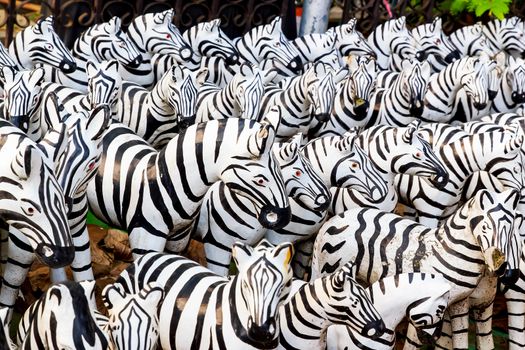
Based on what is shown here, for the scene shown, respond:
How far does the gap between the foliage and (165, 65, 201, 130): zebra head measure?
3.63 m

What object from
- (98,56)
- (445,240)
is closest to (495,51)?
(98,56)

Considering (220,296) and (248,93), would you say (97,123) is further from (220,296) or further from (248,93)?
(248,93)

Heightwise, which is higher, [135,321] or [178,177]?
[178,177]

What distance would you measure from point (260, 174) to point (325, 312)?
22.5 inches

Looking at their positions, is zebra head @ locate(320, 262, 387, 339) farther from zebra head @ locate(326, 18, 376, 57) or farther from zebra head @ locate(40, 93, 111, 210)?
zebra head @ locate(326, 18, 376, 57)

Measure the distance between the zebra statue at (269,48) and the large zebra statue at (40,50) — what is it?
1403 mm

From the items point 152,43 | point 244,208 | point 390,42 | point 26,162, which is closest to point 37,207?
point 26,162

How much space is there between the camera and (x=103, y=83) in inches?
187

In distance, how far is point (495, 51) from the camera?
7680 millimetres

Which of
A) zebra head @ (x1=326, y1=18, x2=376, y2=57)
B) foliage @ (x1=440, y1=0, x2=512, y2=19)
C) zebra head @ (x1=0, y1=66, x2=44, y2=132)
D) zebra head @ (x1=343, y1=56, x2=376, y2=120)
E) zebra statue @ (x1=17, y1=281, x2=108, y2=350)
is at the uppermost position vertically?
foliage @ (x1=440, y1=0, x2=512, y2=19)

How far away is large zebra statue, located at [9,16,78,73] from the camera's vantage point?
17.3 feet

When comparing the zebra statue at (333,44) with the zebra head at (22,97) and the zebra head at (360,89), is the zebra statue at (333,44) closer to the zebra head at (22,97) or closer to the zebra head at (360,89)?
the zebra head at (360,89)

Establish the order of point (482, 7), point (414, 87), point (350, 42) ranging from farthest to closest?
point (482, 7) < point (350, 42) < point (414, 87)

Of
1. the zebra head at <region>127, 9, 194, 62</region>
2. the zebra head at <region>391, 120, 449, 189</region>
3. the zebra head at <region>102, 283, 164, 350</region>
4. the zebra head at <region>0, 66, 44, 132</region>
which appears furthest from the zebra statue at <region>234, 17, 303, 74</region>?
the zebra head at <region>102, 283, 164, 350</region>
